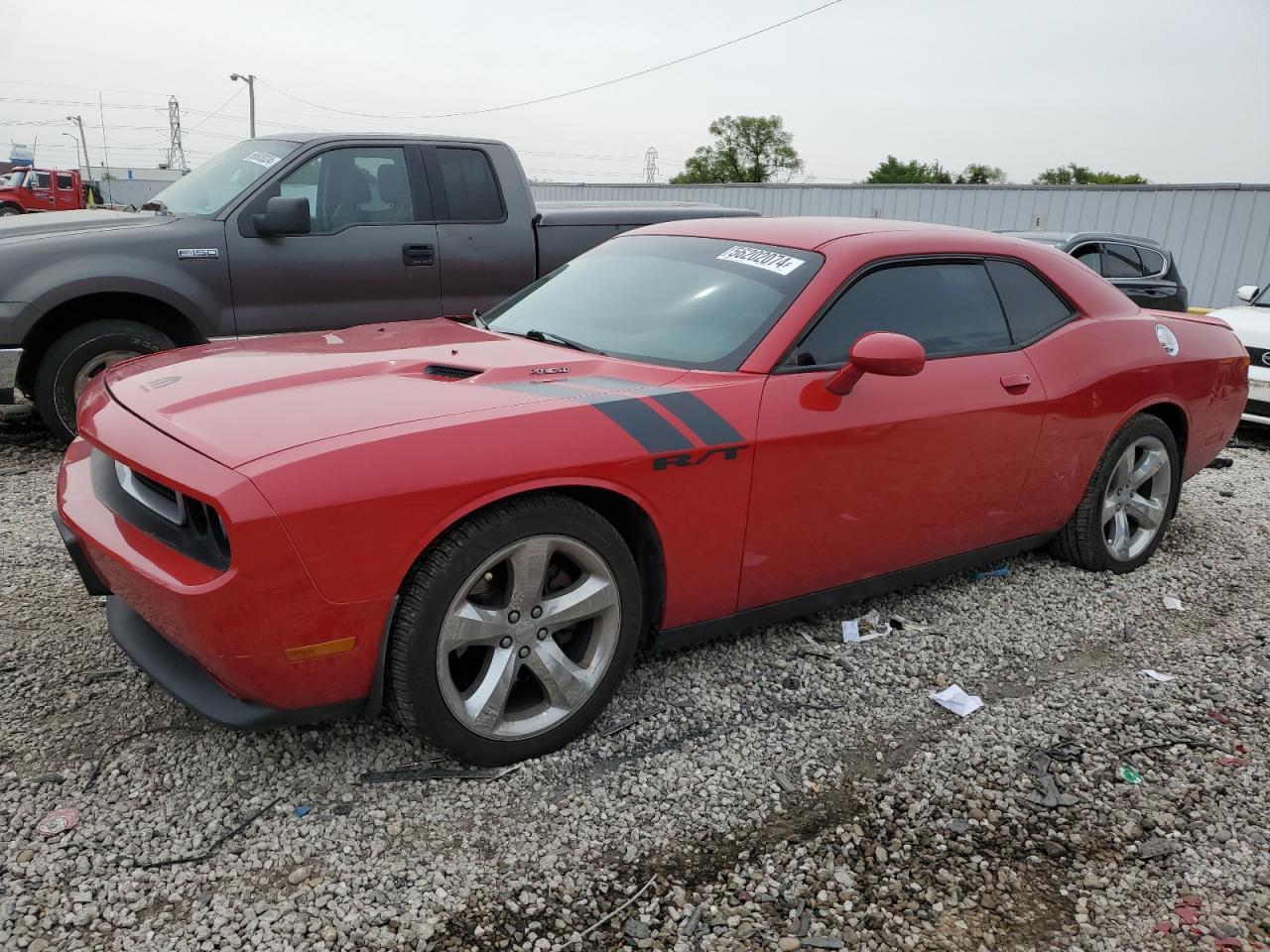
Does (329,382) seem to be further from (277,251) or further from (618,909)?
(277,251)

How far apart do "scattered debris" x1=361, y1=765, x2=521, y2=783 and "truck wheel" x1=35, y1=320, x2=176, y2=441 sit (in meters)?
3.73

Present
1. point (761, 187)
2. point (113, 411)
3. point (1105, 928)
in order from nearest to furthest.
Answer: point (1105, 928), point (113, 411), point (761, 187)


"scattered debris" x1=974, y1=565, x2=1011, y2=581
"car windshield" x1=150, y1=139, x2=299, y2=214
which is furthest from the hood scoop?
"car windshield" x1=150, y1=139, x2=299, y2=214

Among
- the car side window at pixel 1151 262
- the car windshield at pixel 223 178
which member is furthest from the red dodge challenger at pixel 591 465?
the car side window at pixel 1151 262

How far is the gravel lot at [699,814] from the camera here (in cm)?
220

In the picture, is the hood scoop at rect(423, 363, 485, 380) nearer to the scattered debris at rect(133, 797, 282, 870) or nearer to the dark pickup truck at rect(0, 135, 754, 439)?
the scattered debris at rect(133, 797, 282, 870)

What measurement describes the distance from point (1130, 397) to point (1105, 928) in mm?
2549

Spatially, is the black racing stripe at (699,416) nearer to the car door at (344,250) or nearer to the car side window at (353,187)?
the car door at (344,250)

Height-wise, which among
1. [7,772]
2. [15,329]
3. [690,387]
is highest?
[690,387]

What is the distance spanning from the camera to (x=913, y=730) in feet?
10.1

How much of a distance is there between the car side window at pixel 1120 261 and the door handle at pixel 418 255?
8.56 meters

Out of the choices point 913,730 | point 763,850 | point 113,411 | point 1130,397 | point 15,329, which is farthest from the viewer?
point 15,329

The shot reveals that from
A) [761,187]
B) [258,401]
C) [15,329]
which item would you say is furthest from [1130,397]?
[761,187]

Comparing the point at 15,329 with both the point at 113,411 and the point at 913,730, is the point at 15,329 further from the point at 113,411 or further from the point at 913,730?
the point at 913,730
